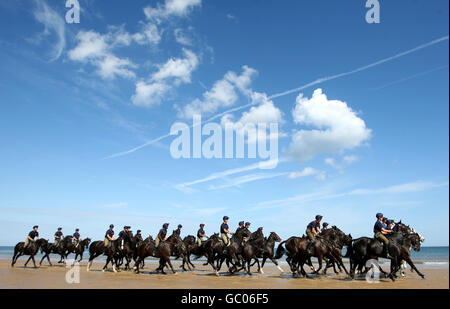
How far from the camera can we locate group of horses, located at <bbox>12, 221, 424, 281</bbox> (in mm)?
13945

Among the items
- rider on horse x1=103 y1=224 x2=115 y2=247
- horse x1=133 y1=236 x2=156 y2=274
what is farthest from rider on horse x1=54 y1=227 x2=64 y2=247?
horse x1=133 y1=236 x2=156 y2=274

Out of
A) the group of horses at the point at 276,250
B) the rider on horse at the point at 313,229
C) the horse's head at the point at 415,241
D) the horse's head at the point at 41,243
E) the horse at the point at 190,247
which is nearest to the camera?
the group of horses at the point at 276,250

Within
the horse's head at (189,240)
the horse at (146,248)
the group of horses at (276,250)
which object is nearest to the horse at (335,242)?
the group of horses at (276,250)

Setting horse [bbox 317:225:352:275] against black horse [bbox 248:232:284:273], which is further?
black horse [bbox 248:232:284:273]

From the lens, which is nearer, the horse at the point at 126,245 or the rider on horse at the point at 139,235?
the horse at the point at 126,245

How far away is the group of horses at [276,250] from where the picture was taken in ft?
45.8

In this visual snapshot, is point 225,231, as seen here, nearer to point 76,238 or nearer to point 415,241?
point 415,241

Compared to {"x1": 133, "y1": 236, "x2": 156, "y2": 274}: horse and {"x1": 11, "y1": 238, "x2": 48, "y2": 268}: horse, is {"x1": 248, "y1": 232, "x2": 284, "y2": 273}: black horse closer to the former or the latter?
{"x1": 133, "y1": 236, "x2": 156, "y2": 274}: horse

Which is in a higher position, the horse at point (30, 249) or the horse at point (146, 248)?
the horse at point (146, 248)

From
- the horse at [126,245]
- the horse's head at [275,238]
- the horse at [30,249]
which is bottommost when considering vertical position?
the horse at [30,249]

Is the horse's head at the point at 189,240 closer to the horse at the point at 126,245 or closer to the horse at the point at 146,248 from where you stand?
the horse at the point at 126,245

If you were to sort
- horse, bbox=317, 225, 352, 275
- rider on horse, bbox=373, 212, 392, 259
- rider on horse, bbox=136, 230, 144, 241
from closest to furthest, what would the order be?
rider on horse, bbox=373, 212, 392, 259
horse, bbox=317, 225, 352, 275
rider on horse, bbox=136, 230, 144, 241

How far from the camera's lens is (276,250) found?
1702 centimetres
